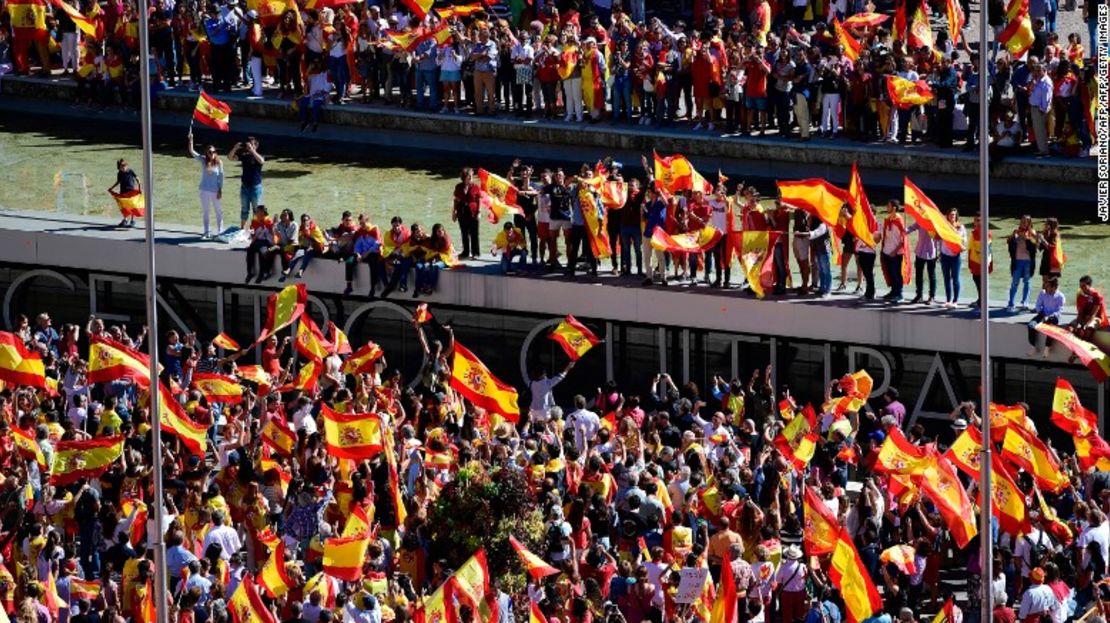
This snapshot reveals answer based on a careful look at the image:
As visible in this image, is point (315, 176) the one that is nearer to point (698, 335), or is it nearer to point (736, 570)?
point (698, 335)

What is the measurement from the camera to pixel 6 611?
29.4 metres

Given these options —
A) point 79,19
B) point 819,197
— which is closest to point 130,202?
point 79,19

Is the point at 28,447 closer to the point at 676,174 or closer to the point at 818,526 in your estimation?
the point at 818,526

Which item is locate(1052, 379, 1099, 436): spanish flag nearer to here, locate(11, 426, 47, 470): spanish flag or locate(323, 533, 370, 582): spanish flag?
locate(323, 533, 370, 582): spanish flag

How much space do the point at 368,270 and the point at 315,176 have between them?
5.40 meters

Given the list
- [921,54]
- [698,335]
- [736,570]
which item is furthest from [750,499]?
[921,54]

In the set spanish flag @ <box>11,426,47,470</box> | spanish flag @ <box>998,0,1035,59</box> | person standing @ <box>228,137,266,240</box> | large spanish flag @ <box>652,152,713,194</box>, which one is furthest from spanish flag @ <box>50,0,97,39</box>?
spanish flag @ <box>11,426,47,470</box>

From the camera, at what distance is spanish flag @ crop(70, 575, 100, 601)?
30375mm

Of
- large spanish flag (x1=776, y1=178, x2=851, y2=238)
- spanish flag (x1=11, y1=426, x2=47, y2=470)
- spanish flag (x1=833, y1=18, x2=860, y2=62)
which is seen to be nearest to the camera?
spanish flag (x1=11, y1=426, x2=47, y2=470)

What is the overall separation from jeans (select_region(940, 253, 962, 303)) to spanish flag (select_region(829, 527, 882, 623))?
984 cm

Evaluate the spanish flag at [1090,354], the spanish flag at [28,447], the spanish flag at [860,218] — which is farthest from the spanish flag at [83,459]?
the spanish flag at [1090,354]

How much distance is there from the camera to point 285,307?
39.1 m

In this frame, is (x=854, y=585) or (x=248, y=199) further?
(x=248, y=199)

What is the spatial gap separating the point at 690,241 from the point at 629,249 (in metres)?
1.48
